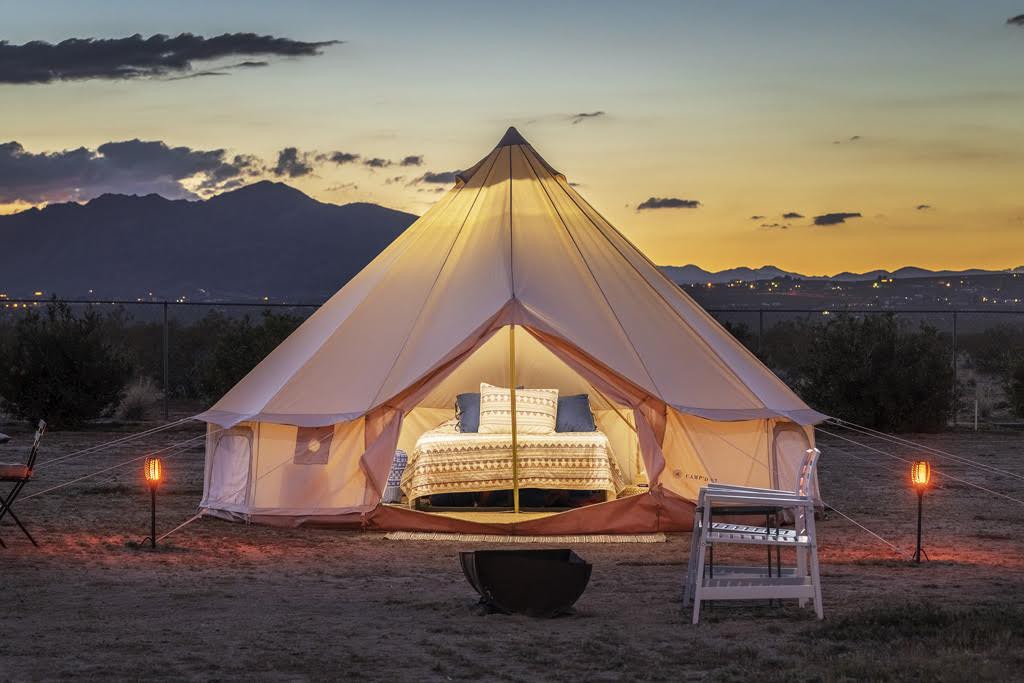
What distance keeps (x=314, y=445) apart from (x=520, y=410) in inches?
91.4

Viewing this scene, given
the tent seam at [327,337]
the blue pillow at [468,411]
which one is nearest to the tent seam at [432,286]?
the tent seam at [327,337]

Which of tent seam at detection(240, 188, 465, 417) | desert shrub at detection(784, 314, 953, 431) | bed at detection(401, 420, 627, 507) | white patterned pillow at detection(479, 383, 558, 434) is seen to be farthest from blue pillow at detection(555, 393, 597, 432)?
desert shrub at detection(784, 314, 953, 431)

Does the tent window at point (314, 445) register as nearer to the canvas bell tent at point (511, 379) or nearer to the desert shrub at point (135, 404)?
the canvas bell tent at point (511, 379)

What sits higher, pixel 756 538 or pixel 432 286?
pixel 432 286

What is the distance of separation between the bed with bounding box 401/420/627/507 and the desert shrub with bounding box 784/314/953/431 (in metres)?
8.90

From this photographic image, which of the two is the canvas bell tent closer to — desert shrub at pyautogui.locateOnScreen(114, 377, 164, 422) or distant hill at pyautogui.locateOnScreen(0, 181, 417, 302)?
desert shrub at pyautogui.locateOnScreen(114, 377, 164, 422)

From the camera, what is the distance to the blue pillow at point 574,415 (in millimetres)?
12398

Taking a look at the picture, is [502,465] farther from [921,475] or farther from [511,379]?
[921,475]

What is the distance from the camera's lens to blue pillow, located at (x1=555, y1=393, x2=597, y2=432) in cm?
1240

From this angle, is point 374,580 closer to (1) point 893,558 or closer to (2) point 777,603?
(2) point 777,603

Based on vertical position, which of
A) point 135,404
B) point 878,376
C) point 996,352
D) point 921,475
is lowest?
point 921,475

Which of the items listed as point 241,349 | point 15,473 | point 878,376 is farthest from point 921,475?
point 241,349

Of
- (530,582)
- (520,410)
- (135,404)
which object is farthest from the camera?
(135,404)

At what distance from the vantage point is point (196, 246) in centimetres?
9056
